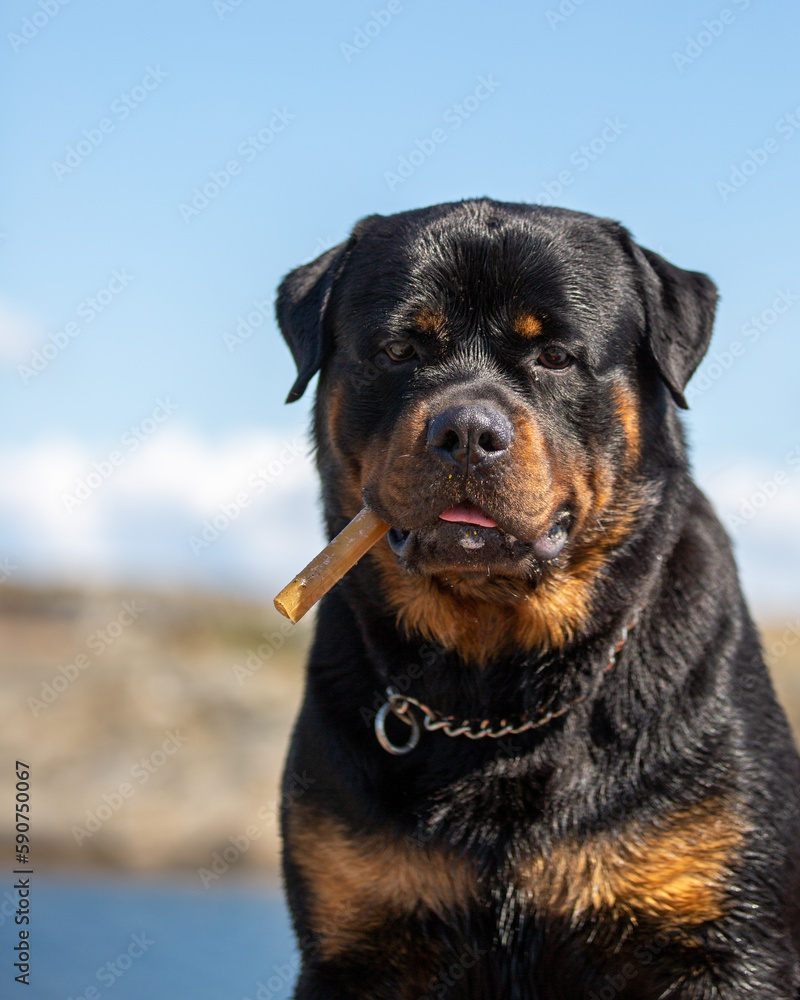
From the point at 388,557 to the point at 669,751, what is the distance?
894mm

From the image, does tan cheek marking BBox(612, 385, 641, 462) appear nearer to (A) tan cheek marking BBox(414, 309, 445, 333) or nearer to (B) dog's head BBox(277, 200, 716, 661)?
(B) dog's head BBox(277, 200, 716, 661)

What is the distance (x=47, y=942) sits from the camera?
16.8 feet

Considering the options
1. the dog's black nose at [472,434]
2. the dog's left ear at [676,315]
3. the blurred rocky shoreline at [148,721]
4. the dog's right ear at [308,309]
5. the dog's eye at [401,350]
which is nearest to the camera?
the dog's black nose at [472,434]

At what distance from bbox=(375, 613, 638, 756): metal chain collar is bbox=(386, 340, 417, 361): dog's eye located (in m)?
0.90

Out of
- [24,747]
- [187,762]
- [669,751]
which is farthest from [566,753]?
[24,747]

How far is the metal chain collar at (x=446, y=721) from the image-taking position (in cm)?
280

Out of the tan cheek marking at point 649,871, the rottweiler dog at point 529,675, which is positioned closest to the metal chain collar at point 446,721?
the rottweiler dog at point 529,675

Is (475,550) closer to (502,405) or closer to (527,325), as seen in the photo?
(502,405)

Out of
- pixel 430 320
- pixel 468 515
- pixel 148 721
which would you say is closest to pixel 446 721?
pixel 468 515

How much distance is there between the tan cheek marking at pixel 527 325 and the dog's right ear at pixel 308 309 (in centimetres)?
65

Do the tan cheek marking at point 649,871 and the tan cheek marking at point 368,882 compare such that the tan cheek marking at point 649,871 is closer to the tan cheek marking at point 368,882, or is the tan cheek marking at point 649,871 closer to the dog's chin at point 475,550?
the tan cheek marking at point 368,882

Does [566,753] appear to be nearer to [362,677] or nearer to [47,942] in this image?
[362,677]

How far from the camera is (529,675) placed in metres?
2.85

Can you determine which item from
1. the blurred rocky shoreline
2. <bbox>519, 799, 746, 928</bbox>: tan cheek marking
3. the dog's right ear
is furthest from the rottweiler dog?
the blurred rocky shoreline
